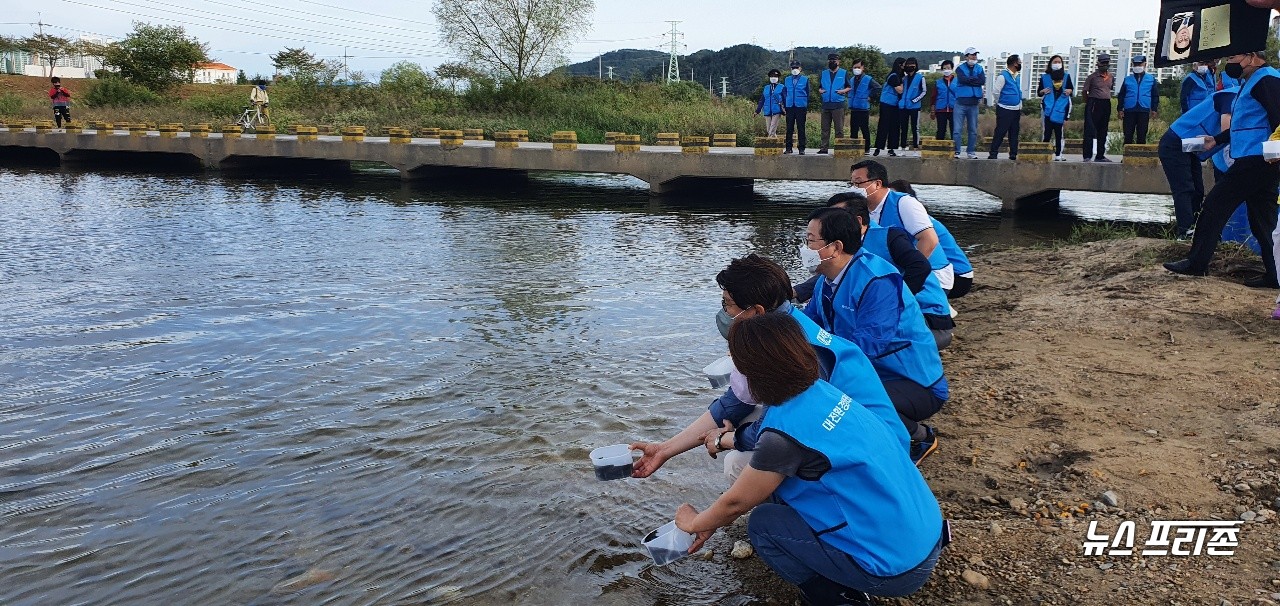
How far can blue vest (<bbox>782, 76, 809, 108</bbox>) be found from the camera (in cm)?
1667

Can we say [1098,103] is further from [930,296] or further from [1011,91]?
[930,296]

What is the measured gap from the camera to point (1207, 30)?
6.06m

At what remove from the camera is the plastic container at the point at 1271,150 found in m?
6.33

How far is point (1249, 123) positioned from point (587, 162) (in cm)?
1389

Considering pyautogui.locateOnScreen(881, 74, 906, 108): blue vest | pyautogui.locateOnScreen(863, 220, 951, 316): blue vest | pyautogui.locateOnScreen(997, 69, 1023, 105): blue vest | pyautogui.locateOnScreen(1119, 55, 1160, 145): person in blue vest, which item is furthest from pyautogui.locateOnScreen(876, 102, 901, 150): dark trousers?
pyautogui.locateOnScreen(863, 220, 951, 316): blue vest

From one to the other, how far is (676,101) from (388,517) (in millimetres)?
35055

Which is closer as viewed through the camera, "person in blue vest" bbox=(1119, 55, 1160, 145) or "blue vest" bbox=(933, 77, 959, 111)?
"person in blue vest" bbox=(1119, 55, 1160, 145)

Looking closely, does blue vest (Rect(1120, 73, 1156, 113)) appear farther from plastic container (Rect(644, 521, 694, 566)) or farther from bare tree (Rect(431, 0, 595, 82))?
bare tree (Rect(431, 0, 595, 82))

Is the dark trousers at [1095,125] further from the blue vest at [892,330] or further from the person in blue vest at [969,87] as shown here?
the blue vest at [892,330]

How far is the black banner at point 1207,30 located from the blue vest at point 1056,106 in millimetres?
8569

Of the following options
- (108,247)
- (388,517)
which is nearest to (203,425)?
(388,517)

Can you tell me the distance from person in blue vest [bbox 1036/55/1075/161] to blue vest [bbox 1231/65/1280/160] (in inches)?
269

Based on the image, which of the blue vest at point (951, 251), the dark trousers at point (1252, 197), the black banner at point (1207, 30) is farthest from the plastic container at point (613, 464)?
the dark trousers at point (1252, 197)

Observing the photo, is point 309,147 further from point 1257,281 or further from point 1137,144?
point 1257,281
